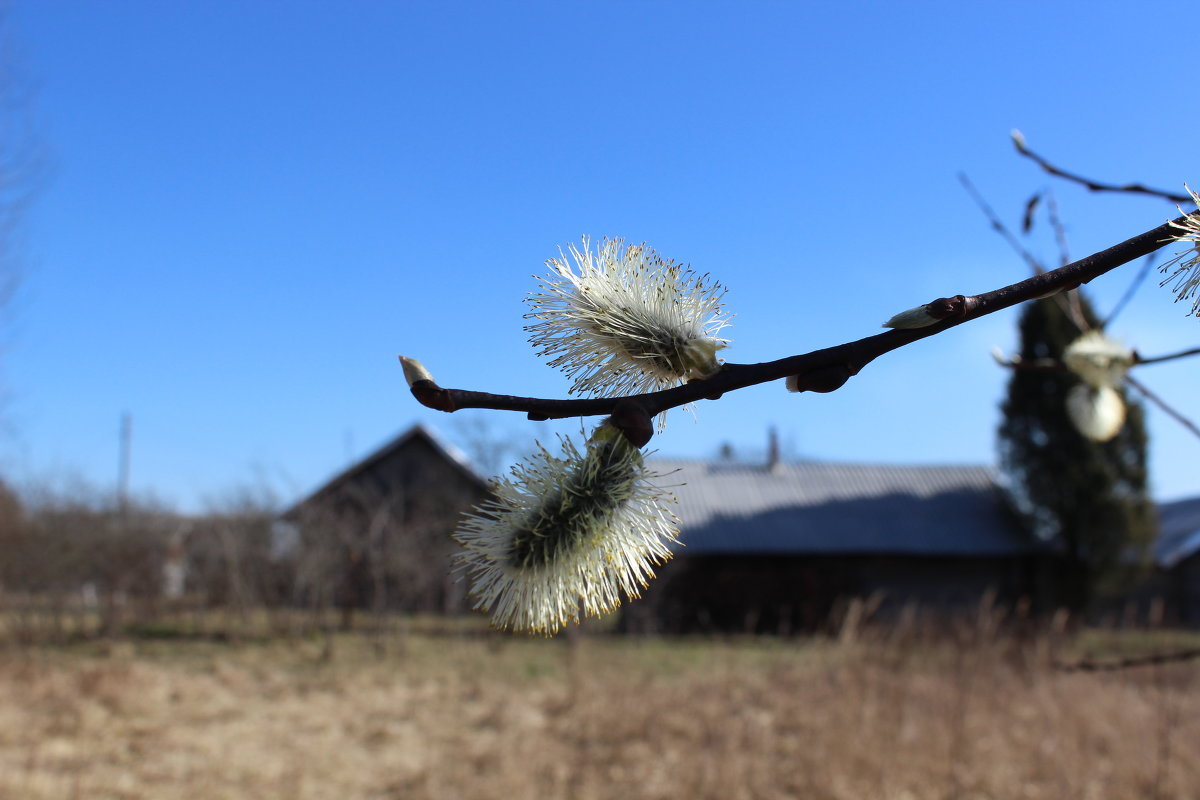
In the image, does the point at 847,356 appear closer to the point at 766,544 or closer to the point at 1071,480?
the point at 766,544

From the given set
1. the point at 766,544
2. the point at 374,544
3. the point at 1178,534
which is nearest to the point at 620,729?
the point at 374,544

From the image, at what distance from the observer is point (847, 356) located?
1.95 ft

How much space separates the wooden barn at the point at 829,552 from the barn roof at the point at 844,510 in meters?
0.02

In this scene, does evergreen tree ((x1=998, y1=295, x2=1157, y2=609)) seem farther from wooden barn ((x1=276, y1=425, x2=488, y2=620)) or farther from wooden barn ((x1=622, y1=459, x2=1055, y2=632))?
wooden barn ((x1=276, y1=425, x2=488, y2=620))

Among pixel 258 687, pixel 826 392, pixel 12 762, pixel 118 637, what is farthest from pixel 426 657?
pixel 826 392

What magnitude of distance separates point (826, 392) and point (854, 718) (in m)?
5.64

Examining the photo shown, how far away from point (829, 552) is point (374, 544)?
21.6 feet

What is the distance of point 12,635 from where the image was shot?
9523mm

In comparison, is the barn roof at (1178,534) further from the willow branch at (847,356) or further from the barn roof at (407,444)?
the willow branch at (847,356)

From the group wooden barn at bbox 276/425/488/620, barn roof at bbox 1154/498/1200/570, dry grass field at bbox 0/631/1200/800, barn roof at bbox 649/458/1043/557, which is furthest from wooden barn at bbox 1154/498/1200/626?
wooden barn at bbox 276/425/488/620

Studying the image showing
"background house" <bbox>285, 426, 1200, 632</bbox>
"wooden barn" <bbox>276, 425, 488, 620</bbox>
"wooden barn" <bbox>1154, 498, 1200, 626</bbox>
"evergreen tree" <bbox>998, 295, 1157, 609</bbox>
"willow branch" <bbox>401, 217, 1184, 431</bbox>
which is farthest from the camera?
"wooden barn" <bbox>1154, 498, 1200, 626</bbox>

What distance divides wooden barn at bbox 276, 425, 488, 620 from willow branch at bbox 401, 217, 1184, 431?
9.56 m

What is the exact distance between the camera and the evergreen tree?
1334 cm

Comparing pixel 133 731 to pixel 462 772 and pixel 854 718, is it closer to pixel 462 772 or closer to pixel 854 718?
pixel 462 772
